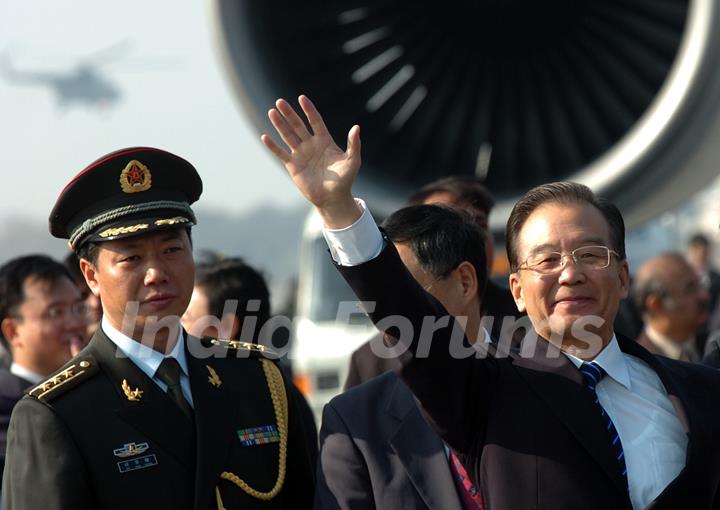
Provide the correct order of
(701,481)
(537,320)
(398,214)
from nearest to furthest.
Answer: (701,481) → (537,320) → (398,214)

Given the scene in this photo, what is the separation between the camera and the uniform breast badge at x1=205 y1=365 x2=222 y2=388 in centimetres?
283

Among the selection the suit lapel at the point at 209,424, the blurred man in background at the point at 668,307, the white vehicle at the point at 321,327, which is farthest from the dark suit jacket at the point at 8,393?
the white vehicle at the point at 321,327

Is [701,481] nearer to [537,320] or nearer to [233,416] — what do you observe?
[537,320]

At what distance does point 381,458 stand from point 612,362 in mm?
532

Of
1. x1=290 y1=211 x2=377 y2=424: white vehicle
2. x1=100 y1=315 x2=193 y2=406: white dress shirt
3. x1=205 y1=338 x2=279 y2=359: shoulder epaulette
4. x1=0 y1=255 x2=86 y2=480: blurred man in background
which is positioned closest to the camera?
x1=100 y1=315 x2=193 y2=406: white dress shirt

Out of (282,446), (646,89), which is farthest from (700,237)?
(282,446)

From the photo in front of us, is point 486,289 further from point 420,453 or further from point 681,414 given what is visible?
point 681,414

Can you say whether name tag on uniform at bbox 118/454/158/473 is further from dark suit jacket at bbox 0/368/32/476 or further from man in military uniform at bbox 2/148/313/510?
dark suit jacket at bbox 0/368/32/476

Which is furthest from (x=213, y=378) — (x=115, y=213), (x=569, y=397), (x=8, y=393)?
(x=8, y=393)

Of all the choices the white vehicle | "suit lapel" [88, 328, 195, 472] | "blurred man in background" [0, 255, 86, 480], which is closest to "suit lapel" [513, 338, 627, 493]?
"suit lapel" [88, 328, 195, 472]

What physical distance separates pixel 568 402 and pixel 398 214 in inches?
37.2

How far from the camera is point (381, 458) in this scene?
8.80ft

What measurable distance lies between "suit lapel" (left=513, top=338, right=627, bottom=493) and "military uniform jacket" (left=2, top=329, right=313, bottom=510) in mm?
660

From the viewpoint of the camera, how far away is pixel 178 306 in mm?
2785
